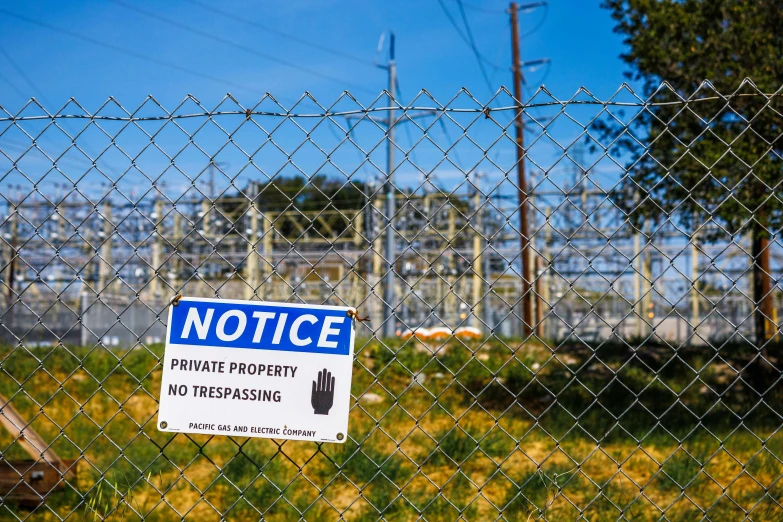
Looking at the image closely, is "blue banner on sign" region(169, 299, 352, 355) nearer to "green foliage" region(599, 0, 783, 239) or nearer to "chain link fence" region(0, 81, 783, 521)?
"chain link fence" region(0, 81, 783, 521)

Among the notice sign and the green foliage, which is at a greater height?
the green foliage

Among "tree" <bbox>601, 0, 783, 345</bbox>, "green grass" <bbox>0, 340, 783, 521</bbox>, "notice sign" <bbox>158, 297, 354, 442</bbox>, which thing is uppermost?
"tree" <bbox>601, 0, 783, 345</bbox>

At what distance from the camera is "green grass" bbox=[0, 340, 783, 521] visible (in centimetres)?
357

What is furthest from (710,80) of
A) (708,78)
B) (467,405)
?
(467,405)

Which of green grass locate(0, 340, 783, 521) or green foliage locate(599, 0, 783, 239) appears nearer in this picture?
green grass locate(0, 340, 783, 521)

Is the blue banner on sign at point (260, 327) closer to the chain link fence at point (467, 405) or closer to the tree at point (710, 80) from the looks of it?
the chain link fence at point (467, 405)

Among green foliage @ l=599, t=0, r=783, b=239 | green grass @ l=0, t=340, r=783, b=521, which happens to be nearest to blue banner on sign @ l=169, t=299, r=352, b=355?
green grass @ l=0, t=340, r=783, b=521

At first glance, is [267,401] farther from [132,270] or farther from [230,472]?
[132,270]

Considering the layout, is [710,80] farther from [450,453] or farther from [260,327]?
[260,327]

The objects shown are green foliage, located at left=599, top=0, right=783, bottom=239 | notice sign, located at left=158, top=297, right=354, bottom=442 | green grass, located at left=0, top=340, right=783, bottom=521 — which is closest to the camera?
notice sign, located at left=158, top=297, right=354, bottom=442

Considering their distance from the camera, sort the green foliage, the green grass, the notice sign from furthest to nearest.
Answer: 1. the green foliage
2. the green grass
3. the notice sign

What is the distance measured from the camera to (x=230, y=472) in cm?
586

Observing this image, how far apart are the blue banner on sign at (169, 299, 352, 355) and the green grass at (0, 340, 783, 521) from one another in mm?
288

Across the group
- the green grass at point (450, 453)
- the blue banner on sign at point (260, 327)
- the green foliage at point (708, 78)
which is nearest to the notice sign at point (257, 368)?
the blue banner on sign at point (260, 327)
